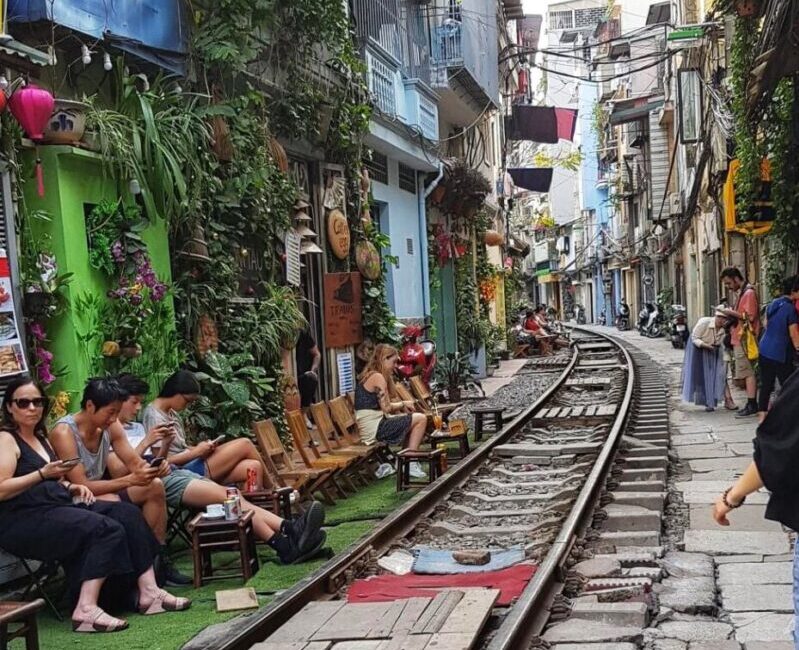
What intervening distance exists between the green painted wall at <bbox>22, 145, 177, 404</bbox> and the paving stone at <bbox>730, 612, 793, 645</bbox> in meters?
4.62

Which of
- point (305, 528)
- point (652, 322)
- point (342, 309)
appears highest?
point (342, 309)

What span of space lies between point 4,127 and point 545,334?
2530 centimetres

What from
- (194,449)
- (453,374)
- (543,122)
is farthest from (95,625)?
(543,122)

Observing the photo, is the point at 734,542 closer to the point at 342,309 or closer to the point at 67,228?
the point at 67,228

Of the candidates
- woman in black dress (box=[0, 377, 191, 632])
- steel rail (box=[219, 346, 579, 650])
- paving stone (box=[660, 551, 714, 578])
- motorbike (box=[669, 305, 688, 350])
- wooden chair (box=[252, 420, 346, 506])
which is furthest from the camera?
motorbike (box=[669, 305, 688, 350])

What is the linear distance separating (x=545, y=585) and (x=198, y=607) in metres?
1.97

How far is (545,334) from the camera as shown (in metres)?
31.2

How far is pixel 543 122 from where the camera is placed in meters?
28.9

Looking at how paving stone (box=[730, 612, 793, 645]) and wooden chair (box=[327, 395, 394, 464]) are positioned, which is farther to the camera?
wooden chair (box=[327, 395, 394, 464])

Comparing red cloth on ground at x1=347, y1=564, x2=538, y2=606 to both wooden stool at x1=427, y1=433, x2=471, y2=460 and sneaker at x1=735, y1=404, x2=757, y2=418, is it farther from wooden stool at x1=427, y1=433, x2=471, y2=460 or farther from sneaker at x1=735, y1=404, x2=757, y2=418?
sneaker at x1=735, y1=404, x2=757, y2=418

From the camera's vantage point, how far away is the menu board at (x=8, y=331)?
6797 millimetres

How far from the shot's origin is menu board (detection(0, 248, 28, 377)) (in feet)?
22.3

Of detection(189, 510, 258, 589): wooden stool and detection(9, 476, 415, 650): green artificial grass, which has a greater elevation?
detection(189, 510, 258, 589): wooden stool

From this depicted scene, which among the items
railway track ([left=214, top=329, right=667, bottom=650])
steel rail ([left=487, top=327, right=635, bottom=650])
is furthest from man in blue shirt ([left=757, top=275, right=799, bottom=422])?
steel rail ([left=487, top=327, right=635, bottom=650])
